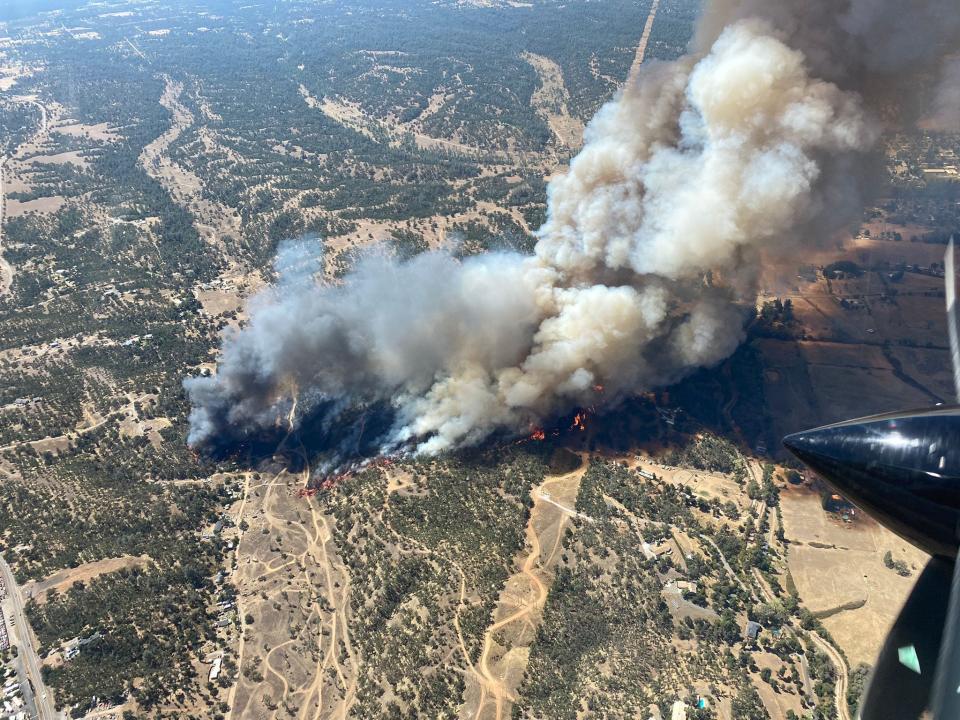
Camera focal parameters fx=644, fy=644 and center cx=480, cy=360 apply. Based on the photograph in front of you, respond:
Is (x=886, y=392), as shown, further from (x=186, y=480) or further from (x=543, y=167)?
(x=543, y=167)

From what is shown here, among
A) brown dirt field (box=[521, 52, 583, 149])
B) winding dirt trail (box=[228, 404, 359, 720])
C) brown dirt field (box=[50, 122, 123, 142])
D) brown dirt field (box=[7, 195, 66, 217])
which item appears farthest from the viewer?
brown dirt field (box=[50, 122, 123, 142])

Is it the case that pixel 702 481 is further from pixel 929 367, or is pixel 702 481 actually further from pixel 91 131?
pixel 91 131

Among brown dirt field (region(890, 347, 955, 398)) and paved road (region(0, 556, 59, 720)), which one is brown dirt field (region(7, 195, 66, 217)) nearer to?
paved road (region(0, 556, 59, 720))

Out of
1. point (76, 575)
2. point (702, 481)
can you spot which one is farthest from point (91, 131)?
point (702, 481)

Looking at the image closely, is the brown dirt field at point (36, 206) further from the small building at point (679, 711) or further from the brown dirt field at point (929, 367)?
the brown dirt field at point (929, 367)

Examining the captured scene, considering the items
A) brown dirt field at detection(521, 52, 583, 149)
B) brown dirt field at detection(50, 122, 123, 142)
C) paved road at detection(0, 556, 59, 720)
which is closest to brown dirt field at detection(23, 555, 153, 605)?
paved road at detection(0, 556, 59, 720)
